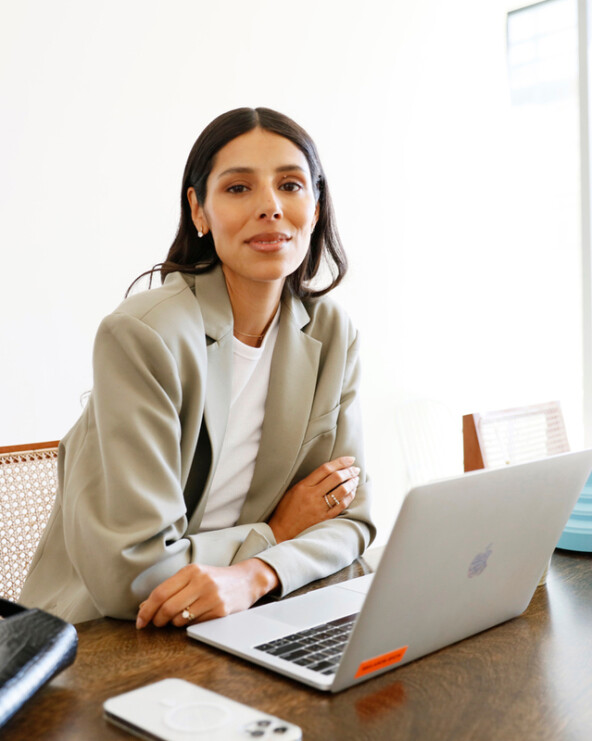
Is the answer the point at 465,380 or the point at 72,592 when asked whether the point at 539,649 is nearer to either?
the point at 72,592

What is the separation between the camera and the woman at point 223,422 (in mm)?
1085

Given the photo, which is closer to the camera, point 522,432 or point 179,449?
point 179,449

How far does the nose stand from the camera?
4.54 ft

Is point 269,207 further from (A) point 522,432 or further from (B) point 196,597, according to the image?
(A) point 522,432

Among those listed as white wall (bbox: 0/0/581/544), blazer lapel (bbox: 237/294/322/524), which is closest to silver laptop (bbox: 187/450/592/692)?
blazer lapel (bbox: 237/294/322/524)

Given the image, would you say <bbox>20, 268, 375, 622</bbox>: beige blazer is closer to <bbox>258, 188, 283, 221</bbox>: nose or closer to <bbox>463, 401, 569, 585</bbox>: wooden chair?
<bbox>258, 188, 283, 221</bbox>: nose

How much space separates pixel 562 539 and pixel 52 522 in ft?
2.70

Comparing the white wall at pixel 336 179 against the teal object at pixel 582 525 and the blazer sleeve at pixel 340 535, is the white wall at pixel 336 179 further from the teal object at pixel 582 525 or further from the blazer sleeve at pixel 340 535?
the teal object at pixel 582 525

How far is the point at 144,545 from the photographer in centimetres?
108

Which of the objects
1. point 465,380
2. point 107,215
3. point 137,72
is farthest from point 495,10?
point 107,215

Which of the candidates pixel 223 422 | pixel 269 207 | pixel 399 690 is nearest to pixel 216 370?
pixel 223 422

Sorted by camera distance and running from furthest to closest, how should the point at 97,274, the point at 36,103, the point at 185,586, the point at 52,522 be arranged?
the point at 97,274
the point at 36,103
the point at 52,522
the point at 185,586

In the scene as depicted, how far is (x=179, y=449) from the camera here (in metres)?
1.19

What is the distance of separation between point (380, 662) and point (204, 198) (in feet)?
3.18
